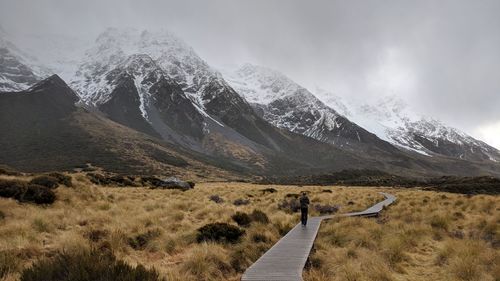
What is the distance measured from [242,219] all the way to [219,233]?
3.56 m

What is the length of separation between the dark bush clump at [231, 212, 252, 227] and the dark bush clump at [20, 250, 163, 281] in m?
9.90

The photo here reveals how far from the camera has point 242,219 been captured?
18547 millimetres

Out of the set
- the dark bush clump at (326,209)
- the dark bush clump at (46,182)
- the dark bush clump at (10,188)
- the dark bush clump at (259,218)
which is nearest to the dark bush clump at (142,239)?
the dark bush clump at (259,218)

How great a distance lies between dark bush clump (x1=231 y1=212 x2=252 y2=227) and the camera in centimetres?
1831

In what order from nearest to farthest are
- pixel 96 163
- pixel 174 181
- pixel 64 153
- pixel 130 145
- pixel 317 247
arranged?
1. pixel 317 247
2. pixel 174 181
3. pixel 96 163
4. pixel 64 153
5. pixel 130 145

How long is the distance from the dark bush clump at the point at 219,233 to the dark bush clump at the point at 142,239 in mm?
1654

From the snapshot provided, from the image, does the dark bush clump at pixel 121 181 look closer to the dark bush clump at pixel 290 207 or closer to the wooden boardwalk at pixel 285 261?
the dark bush clump at pixel 290 207

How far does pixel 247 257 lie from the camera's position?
12727 millimetres

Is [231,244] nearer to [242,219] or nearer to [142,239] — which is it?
[142,239]

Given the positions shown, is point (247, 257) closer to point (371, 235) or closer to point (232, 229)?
point (232, 229)

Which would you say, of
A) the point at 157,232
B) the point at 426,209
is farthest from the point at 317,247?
the point at 426,209

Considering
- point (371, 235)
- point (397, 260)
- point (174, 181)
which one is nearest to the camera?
point (397, 260)

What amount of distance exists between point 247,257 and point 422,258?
5.64 metres

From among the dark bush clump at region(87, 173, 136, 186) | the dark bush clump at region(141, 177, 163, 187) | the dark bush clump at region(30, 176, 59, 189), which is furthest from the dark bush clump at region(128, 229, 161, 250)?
the dark bush clump at region(141, 177, 163, 187)
